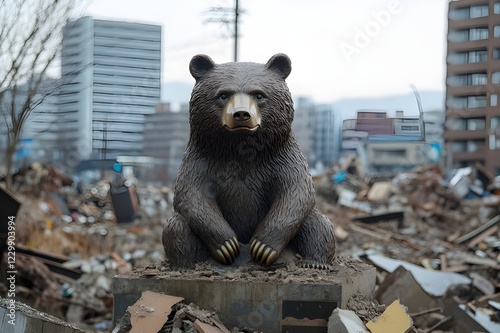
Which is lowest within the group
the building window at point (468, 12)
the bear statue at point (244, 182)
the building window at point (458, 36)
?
the bear statue at point (244, 182)

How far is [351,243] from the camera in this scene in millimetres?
11742

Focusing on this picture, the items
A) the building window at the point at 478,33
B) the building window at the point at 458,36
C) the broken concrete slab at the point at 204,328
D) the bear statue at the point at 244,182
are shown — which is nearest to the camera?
the broken concrete slab at the point at 204,328

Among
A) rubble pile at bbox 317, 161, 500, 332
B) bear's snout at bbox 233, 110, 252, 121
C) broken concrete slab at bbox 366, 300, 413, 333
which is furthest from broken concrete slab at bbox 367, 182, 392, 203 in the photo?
bear's snout at bbox 233, 110, 252, 121

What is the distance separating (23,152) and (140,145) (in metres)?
8.95

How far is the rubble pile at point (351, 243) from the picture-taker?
597 centimetres

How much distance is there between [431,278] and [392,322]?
3633mm

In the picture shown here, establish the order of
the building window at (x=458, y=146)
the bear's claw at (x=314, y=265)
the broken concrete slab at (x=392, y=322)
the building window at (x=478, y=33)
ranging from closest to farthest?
1. the broken concrete slab at (x=392, y=322)
2. the bear's claw at (x=314, y=265)
3. the building window at (x=478, y=33)
4. the building window at (x=458, y=146)

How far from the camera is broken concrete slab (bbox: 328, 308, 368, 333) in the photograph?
12.0 feet

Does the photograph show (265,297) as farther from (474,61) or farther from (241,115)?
(474,61)

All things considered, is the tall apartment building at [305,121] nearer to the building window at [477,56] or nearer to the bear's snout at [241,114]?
the building window at [477,56]

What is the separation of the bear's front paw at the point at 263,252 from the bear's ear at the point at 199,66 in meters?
1.17

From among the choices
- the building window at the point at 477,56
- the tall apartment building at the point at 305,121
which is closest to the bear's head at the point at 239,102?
the building window at the point at 477,56

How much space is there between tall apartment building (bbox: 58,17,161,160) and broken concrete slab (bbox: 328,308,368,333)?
5558 millimetres

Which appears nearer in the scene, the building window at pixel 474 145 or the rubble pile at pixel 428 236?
the rubble pile at pixel 428 236
